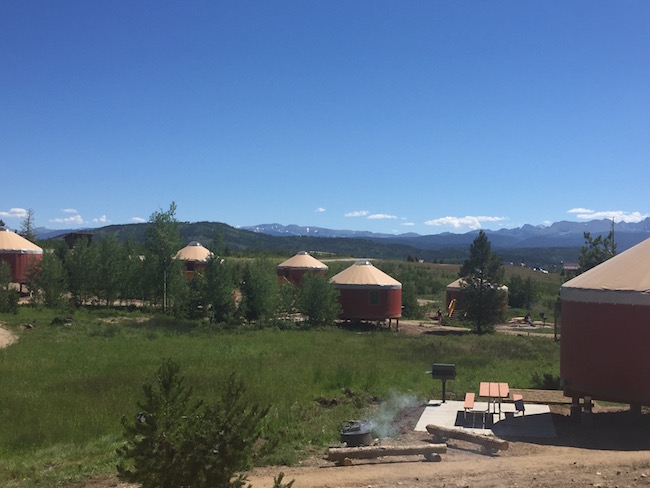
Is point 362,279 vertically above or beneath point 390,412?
above

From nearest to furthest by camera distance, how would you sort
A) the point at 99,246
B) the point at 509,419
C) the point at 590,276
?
the point at 509,419 → the point at 590,276 → the point at 99,246

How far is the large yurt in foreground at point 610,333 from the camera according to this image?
968 cm

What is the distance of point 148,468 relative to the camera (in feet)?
13.9

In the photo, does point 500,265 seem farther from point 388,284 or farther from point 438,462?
point 438,462

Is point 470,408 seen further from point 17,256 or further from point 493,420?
point 17,256

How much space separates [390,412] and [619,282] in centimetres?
443

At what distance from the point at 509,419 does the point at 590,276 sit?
3.02m

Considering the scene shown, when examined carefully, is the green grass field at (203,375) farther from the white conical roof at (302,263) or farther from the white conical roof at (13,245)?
the white conical roof at (302,263)

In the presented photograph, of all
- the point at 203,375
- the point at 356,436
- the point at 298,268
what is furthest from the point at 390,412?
the point at 298,268

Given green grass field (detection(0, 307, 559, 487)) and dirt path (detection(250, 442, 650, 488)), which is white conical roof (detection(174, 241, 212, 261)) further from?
dirt path (detection(250, 442, 650, 488))

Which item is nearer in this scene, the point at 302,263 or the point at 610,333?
the point at 610,333

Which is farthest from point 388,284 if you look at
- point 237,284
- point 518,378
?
point 518,378

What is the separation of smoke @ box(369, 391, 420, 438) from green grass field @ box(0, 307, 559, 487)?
180 millimetres

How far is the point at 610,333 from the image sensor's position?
32.9 ft
